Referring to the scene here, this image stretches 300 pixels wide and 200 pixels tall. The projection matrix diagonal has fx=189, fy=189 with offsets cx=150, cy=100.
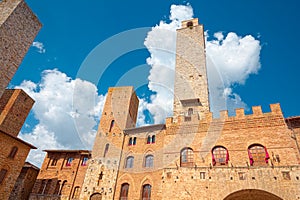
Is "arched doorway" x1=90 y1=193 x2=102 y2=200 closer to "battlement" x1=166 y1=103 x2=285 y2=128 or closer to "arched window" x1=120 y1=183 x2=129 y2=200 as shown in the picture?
"arched window" x1=120 y1=183 x2=129 y2=200

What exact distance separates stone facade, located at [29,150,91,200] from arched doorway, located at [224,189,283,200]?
55.7 feet

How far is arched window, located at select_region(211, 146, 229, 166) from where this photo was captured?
1553cm

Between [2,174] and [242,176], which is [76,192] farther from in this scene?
[242,176]

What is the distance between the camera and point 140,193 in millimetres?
18047

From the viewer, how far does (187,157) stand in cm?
1703

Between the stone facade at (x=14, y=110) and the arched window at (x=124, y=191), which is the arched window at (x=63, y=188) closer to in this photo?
the stone facade at (x=14, y=110)

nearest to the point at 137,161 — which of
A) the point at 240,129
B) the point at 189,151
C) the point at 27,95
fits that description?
the point at 189,151

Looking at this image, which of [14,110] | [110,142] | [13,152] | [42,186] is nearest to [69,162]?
[42,186]

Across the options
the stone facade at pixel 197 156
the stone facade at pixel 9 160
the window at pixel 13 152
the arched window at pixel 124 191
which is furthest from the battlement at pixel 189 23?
the window at pixel 13 152

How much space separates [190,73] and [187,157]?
12.3 m

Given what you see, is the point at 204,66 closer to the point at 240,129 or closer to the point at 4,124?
the point at 240,129

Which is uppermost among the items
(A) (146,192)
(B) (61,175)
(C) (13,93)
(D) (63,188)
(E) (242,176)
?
(C) (13,93)

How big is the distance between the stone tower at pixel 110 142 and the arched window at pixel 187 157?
25.3 ft

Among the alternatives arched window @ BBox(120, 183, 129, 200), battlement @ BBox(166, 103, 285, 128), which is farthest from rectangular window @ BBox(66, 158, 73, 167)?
battlement @ BBox(166, 103, 285, 128)
